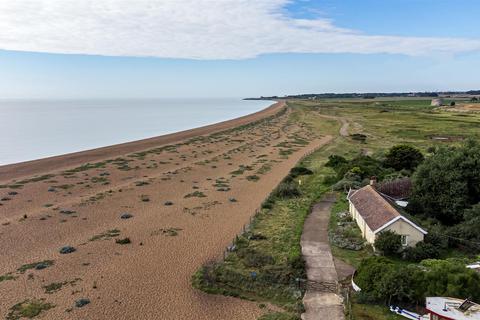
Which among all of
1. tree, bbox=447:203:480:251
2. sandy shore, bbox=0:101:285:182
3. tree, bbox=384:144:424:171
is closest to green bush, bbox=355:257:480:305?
tree, bbox=447:203:480:251

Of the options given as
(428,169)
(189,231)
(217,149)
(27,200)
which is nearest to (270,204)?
(189,231)

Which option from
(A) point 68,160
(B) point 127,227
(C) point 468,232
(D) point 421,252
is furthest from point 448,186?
(A) point 68,160

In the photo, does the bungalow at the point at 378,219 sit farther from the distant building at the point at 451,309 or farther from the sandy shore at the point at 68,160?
the sandy shore at the point at 68,160

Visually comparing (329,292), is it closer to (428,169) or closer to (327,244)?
(327,244)

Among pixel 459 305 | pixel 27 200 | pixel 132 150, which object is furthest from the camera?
pixel 132 150

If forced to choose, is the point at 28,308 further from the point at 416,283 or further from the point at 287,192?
the point at 287,192

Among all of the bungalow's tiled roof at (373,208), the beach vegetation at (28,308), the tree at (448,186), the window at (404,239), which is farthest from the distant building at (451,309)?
the beach vegetation at (28,308)

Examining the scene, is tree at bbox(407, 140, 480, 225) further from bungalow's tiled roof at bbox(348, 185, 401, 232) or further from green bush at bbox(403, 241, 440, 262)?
green bush at bbox(403, 241, 440, 262)

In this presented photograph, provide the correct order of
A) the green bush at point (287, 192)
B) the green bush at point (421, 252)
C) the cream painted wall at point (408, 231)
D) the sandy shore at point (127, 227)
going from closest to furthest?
the sandy shore at point (127, 227) < the green bush at point (421, 252) < the cream painted wall at point (408, 231) < the green bush at point (287, 192)
